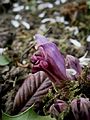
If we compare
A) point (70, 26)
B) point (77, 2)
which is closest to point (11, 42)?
point (70, 26)

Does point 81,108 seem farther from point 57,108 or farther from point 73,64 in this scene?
point 73,64

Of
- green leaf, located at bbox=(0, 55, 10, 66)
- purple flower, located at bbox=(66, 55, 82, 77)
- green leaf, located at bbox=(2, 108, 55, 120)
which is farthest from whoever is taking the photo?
green leaf, located at bbox=(0, 55, 10, 66)

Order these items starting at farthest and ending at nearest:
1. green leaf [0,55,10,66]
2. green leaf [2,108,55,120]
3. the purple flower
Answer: green leaf [0,55,10,66], the purple flower, green leaf [2,108,55,120]

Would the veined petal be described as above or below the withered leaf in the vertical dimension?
above

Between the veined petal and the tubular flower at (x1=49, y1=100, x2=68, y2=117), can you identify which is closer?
the tubular flower at (x1=49, y1=100, x2=68, y2=117)

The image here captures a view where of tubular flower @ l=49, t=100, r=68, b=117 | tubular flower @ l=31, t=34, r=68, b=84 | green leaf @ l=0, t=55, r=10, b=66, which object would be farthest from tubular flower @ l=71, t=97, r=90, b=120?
green leaf @ l=0, t=55, r=10, b=66

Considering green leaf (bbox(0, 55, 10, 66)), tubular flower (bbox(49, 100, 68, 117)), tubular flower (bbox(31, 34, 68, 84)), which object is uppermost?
tubular flower (bbox(31, 34, 68, 84))

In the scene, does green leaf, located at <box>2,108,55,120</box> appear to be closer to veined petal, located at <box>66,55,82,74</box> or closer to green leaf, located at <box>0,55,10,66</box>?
veined petal, located at <box>66,55,82,74</box>

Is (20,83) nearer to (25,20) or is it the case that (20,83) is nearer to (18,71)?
(18,71)

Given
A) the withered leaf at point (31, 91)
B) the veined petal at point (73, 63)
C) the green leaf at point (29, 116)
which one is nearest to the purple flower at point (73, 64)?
the veined petal at point (73, 63)
